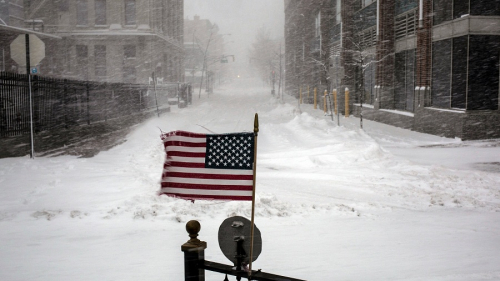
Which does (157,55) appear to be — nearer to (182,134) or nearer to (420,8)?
(420,8)

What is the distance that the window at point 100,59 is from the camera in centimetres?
5044

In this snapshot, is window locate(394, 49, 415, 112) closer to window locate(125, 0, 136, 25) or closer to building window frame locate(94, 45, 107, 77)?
window locate(125, 0, 136, 25)

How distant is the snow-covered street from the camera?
6047 mm

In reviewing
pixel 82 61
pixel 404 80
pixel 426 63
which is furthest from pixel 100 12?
pixel 426 63

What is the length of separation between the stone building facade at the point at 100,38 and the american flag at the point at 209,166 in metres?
45.9

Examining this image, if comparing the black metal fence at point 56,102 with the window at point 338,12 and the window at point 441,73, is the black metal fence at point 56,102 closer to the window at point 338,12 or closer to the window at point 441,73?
the window at point 441,73

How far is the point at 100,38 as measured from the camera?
1954 inches

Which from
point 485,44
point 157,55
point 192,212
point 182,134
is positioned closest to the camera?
point 182,134

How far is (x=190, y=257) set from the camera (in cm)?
375

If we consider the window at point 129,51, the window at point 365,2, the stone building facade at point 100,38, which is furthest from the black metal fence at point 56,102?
the window at point 129,51

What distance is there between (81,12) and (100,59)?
513 centimetres

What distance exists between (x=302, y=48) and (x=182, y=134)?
50.6m

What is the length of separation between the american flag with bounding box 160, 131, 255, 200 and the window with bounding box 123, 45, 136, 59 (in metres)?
47.6

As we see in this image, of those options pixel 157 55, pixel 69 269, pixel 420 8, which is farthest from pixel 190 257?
pixel 157 55
